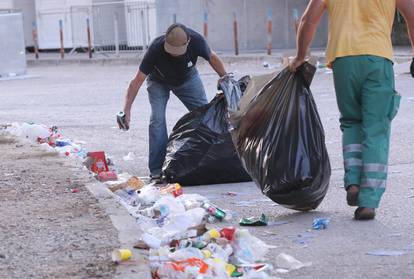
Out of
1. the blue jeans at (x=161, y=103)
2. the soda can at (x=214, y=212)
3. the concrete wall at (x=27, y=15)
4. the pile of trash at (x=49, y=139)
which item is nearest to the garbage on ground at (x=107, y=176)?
the blue jeans at (x=161, y=103)

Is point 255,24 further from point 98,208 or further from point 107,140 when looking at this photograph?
point 98,208

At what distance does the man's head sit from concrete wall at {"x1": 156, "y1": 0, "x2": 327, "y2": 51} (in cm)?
2026

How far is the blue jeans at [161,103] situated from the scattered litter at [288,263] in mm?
3117

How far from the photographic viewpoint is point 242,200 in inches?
279

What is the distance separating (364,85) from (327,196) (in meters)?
1.26

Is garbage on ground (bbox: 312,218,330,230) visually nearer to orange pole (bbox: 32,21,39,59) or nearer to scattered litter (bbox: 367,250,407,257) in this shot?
scattered litter (bbox: 367,250,407,257)

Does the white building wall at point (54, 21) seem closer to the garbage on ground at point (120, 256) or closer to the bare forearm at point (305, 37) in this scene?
the bare forearm at point (305, 37)

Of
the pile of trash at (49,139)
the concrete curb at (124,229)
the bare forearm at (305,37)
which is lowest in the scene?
the pile of trash at (49,139)

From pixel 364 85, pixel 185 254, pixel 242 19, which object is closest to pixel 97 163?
pixel 364 85

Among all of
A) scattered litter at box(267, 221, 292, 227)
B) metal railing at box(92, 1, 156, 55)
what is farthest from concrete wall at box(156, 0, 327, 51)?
scattered litter at box(267, 221, 292, 227)

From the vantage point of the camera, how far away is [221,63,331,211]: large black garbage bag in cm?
619

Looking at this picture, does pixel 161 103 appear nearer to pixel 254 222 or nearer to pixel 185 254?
pixel 254 222

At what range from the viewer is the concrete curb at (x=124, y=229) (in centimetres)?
442

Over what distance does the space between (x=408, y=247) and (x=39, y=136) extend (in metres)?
5.58
